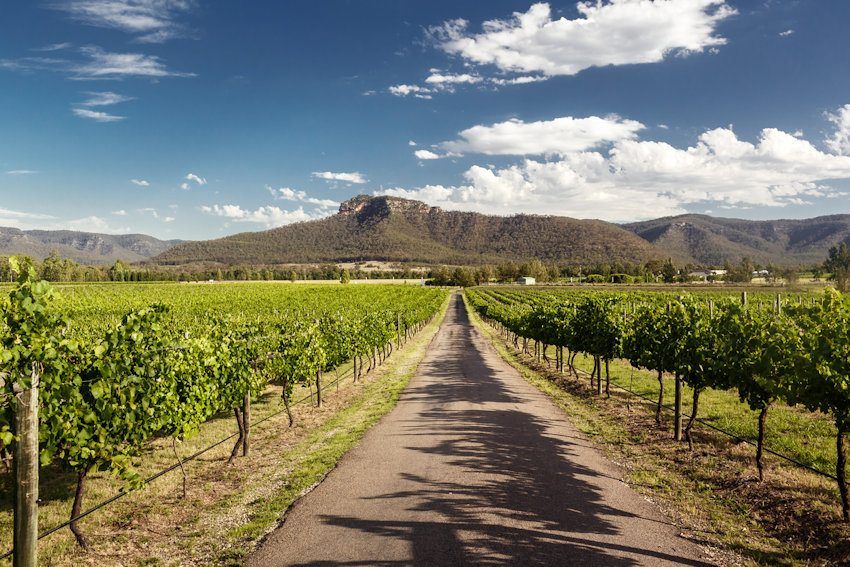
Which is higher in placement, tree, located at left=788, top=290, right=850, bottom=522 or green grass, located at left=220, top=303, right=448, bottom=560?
tree, located at left=788, top=290, right=850, bottom=522

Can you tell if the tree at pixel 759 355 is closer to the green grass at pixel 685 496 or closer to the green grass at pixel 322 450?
→ the green grass at pixel 685 496

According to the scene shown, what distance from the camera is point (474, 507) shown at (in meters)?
7.75

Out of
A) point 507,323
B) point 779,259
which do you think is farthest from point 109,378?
point 779,259

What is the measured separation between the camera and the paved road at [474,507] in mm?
6418

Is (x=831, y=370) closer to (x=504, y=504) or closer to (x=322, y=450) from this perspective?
(x=504, y=504)

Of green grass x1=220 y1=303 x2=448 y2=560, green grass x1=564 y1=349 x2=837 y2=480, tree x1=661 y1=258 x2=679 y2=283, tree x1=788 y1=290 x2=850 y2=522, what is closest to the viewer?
tree x1=788 y1=290 x2=850 y2=522

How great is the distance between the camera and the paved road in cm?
642

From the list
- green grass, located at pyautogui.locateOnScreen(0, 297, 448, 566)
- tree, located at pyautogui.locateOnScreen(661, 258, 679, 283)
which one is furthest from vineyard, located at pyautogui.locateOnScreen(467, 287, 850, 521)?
tree, located at pyautogui.locateOnScreen(661, 258, 679, 283)

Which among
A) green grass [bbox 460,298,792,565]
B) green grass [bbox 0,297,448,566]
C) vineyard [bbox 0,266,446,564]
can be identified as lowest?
green grass [bbox 0,297,448,566]

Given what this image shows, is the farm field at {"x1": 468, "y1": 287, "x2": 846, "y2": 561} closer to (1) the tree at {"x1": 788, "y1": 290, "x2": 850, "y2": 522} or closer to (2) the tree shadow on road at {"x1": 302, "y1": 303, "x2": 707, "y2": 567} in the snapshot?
(1) the tree at {"x1": 788, "y1": 290, "x2": 850, "y2": 522}

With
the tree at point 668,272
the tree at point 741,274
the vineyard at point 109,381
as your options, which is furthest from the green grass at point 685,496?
the tree at point 668,272

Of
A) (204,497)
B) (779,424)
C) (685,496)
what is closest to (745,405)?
(779,424)

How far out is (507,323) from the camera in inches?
1497

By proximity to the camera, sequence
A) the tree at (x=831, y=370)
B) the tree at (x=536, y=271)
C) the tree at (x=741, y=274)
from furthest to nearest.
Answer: the tree at (x=536, y=271)
the tree at (x=741, y=274)
the tree at (x=831, y=370)
